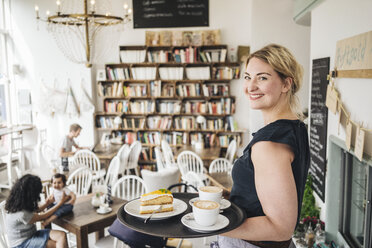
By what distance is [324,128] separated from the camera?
283 centimetres

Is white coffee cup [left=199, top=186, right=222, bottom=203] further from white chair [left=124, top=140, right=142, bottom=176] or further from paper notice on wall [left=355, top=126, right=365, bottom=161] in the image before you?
white chair [left=124, top=140, right=142, bottom=176]

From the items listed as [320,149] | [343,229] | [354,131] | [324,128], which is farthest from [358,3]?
[343,229]

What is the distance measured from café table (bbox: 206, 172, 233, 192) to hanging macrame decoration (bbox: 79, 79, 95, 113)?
3258mm

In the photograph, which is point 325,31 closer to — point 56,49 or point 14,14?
point 56,49

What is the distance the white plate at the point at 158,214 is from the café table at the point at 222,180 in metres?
2.59

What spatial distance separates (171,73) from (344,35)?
440 centimetres

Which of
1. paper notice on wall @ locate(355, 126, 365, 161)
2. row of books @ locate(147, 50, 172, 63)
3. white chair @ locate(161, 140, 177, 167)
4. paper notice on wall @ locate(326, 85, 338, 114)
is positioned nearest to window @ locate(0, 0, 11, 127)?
row of books @ locate(147, 50, 172, 63)

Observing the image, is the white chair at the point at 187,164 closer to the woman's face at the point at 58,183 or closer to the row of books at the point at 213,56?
the row of books at the point at 213,56

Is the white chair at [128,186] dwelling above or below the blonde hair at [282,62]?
below

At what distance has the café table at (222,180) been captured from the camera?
402 cm

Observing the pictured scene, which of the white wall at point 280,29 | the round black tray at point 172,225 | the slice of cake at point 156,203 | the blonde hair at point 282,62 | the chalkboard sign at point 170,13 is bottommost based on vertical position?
the round black tray at point 172,225

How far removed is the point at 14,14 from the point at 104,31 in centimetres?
177

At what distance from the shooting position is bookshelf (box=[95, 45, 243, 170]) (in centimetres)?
642

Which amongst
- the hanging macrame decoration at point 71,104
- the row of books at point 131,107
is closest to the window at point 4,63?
the hanging macrame decoration at point 71,104
